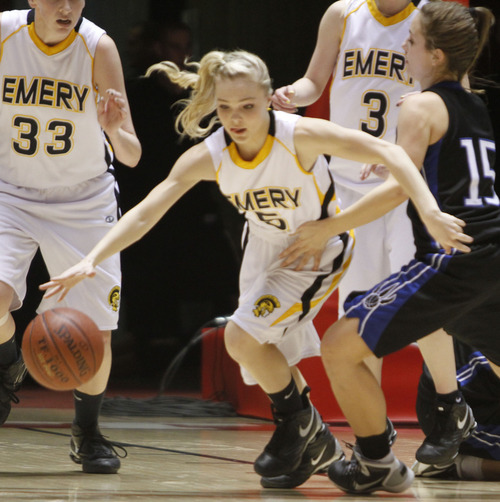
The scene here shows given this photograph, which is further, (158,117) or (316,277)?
(158,117)

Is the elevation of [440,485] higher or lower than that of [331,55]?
lower

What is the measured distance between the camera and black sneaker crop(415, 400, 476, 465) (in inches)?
140

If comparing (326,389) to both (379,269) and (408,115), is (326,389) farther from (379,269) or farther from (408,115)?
(408,115)

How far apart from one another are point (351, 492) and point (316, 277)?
28.3 inches

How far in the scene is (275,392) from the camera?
3.47 m

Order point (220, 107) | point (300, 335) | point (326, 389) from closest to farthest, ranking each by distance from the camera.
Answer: point (220, 107) → point (300, 335) → point (326, 389)

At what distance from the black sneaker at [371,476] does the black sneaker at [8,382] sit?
4.28 ft

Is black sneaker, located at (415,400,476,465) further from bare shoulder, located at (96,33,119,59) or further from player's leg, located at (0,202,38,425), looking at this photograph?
bare shoulder, located at (96,33,119,59)

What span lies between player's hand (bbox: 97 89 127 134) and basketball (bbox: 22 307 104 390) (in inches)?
28.6

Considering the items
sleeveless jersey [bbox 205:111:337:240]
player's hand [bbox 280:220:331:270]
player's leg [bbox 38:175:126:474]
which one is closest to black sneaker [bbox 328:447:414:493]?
player's hand [bbox 280:220:331:270]

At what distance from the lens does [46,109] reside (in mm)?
3777

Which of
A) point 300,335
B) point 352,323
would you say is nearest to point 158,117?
point 300,335

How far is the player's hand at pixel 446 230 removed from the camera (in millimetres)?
2896

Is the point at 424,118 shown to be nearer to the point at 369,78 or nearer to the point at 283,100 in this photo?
the point at 283,100
